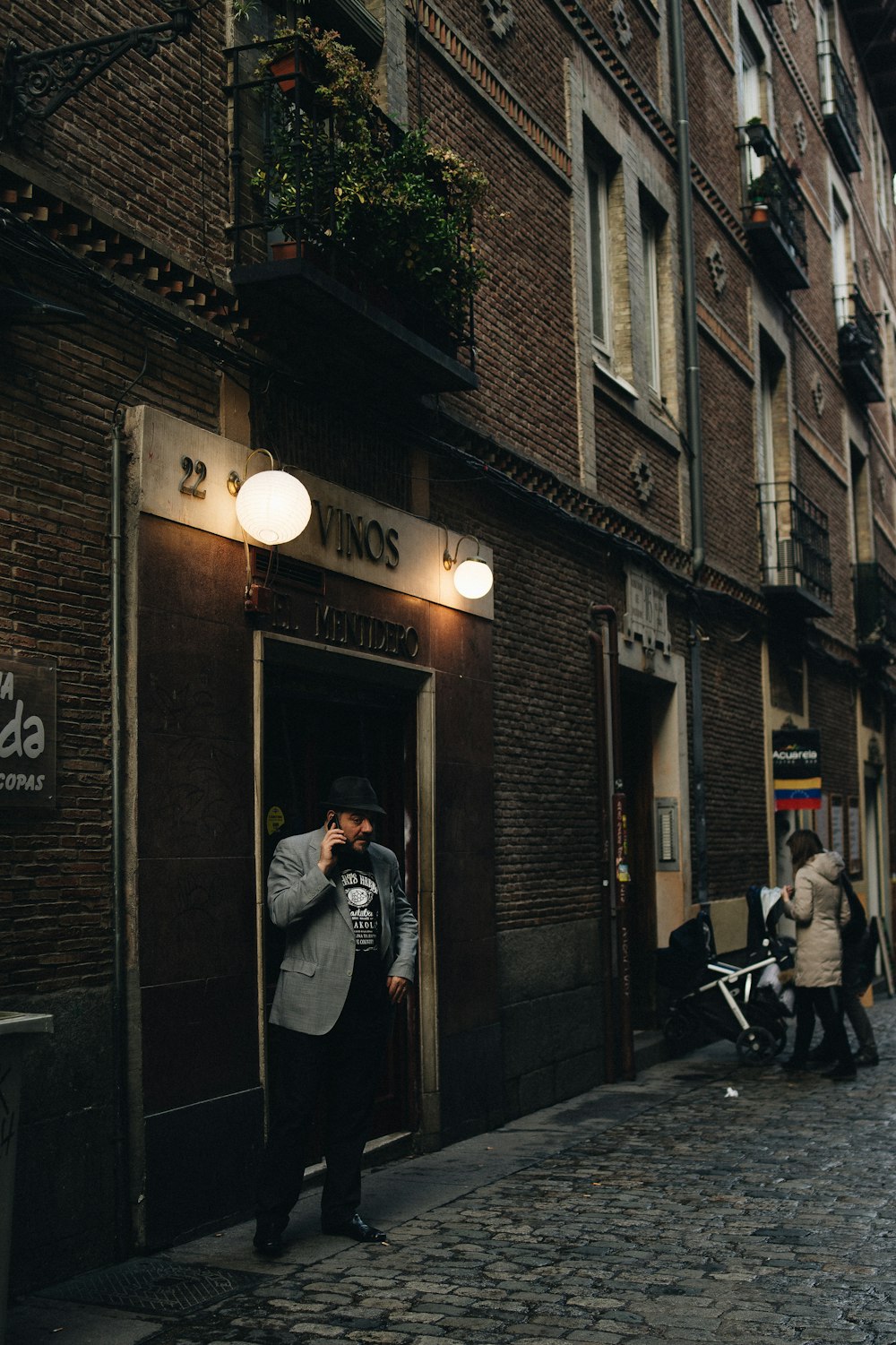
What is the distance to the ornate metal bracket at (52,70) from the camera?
5.85 m

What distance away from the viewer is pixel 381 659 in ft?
27.7

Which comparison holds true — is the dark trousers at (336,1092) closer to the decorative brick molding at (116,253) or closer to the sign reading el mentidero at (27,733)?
the sign reading el mentidero at (27,733)

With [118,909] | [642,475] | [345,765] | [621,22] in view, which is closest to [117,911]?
[118,909]

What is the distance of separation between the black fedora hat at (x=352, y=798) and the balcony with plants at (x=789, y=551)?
37.6 feet

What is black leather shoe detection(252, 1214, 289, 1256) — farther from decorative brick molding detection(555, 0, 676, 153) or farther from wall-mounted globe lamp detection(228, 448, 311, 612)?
decorative brick molding detection(555, 0, 676, 153)

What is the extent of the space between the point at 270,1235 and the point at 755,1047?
6.99 m

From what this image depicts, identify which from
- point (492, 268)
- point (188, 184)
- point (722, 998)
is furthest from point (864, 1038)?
point (188, 184)

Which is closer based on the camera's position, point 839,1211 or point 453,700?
point 839,1211

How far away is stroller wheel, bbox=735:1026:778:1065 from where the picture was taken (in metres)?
12.2

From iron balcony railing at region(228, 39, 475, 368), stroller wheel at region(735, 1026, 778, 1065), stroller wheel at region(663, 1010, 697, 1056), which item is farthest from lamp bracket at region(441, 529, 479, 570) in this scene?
stroller wheel at region(735, 1026, 778, 1065)

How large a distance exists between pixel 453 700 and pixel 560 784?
2076 millimetres

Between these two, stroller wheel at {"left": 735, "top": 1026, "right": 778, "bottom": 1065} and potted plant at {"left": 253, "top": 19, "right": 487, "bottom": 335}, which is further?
stroller wheel at {"left": 735, "top": 1026, "right": 778, "bottom": 1065}

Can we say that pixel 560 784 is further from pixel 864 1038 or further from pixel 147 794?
pixel 147 794

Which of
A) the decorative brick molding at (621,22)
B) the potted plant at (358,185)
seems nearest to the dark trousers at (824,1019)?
the potted plant at (358,185)
